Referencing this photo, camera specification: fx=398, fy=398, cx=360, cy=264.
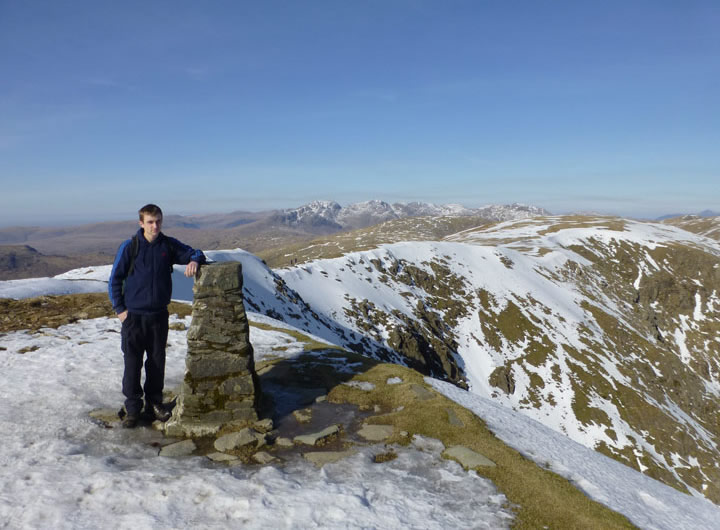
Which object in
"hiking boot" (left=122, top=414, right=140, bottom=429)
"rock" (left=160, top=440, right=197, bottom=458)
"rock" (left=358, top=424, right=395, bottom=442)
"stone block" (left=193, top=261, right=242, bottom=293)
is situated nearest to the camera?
"rock" (left=160, top=440, right=197, bottom=458)

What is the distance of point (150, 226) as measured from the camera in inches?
424

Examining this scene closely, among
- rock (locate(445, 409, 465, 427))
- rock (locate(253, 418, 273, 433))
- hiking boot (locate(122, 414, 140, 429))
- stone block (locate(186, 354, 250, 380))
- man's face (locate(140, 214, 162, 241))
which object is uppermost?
man's face (locate(140, 214, 162, 241))

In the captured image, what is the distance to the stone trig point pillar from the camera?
11.6m

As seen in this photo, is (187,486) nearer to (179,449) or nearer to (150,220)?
(179,449)

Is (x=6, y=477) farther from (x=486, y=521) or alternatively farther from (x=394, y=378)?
(x=394, y=378)

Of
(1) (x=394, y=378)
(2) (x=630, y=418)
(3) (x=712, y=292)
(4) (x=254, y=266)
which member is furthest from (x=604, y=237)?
(1) (x=394, y=378)

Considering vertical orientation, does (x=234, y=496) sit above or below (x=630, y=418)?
above

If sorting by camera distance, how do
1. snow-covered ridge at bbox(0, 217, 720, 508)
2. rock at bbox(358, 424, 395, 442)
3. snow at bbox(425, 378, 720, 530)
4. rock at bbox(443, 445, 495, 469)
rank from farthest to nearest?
snow-covered ridge at bbox(0, 217, 720, 508)
rock at bbox(358, 424, 395, 442)
rock at bbox(443, 445, 495, 469)
snow at bbox(425, 378, 720, 530)

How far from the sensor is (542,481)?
10.6 meters

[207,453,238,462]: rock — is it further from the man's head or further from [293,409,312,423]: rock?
the man's head

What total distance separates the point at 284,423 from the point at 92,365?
892cm

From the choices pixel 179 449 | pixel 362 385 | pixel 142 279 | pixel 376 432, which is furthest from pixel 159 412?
pixel 362 385

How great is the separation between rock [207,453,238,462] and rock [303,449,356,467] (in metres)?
1.90

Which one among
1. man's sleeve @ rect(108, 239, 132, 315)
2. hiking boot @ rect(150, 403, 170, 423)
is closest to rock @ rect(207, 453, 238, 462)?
A: hiking boot @ rect(150, 403, 170, 423)
